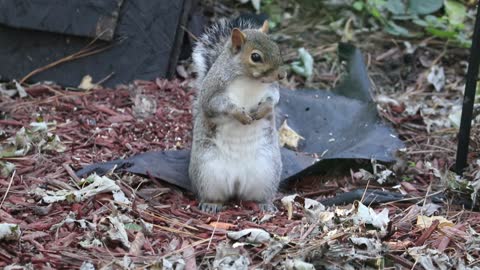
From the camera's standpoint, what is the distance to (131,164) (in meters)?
4.37

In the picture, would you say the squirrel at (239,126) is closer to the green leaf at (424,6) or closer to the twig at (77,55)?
the twig at (77,55)

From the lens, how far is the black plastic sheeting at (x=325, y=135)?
4426 millimetres

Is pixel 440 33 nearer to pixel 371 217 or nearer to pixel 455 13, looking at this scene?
pixel 455 13

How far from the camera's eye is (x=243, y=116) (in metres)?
3.95

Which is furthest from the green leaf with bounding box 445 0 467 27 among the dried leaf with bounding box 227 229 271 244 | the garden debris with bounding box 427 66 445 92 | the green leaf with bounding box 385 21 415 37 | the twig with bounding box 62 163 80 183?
the dried leaf with bounding box 227 229 271 244

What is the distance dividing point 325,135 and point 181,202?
1.34m

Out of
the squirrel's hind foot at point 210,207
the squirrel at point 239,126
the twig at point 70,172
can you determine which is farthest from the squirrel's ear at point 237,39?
the twig at point 70,172

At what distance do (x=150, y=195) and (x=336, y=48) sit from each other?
2887 mm

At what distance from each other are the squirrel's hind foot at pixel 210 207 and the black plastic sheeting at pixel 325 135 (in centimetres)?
24

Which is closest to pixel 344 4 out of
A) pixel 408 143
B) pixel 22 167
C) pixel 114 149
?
pixel 408 143

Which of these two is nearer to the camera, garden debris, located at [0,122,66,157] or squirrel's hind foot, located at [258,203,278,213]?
squirrel's hind foot, located at [258,203,278,213]

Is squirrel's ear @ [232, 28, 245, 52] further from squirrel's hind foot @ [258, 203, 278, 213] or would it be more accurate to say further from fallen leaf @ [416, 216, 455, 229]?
fallen leaf @ [416, 216, 455, 229]

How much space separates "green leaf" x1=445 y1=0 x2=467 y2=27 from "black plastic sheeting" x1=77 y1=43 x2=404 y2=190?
1.33 m

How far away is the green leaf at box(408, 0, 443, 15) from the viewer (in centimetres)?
675
